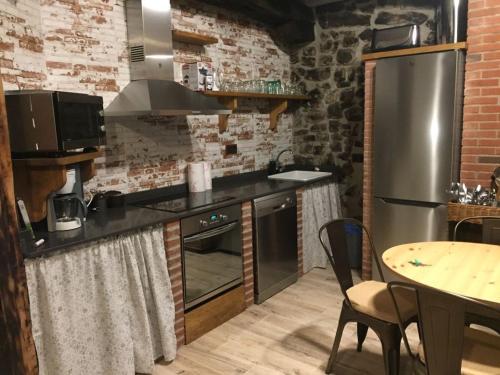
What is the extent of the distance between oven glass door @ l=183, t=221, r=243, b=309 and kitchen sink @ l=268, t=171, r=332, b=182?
115cm

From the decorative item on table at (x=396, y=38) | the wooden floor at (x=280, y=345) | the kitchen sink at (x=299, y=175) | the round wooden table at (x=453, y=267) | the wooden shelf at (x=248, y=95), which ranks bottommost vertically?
the wooden floor at (x=280, y=345)

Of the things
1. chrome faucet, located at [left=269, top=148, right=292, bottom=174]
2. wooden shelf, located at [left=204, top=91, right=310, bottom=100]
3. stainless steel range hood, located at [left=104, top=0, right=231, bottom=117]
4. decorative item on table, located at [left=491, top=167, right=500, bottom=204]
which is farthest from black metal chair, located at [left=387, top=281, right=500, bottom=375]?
chrome faucet, located at [left=269, top=148, right=292, bottom=174]

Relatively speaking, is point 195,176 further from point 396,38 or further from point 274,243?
point 396,38

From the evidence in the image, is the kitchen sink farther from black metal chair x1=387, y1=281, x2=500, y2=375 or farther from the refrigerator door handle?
black metal chair x1=387, y1=281, x2=500, y2=375

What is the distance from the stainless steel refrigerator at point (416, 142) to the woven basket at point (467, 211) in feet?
0.45

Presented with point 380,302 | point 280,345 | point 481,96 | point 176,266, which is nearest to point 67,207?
point 176,266

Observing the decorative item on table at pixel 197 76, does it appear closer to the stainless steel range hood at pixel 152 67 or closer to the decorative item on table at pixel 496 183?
the stainless steel range hood at pixel 152 67

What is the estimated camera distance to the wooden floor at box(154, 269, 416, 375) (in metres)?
2.52

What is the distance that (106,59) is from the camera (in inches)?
114

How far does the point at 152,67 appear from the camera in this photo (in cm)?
298

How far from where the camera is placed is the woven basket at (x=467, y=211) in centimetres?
286

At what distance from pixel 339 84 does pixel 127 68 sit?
229 cm

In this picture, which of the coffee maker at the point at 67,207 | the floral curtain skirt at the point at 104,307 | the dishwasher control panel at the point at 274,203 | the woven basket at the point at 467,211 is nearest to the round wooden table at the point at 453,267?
the woven basket at the point at 467,211

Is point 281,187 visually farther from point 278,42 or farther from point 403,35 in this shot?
point 278,42
